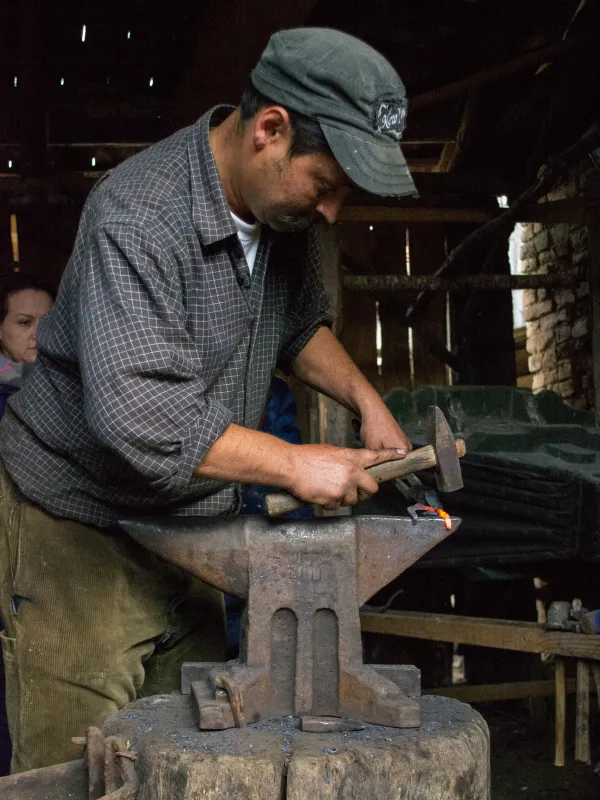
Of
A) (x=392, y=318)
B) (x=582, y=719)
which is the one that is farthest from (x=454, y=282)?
(x=582, y=719)

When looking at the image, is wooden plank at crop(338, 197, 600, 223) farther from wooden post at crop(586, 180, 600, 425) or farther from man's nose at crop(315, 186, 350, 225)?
man's nose at crop(315, 186, 350, 225)

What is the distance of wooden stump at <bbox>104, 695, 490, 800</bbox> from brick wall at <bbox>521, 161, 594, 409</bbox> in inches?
158

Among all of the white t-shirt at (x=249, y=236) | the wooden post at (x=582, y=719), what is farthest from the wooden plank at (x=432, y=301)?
the white t-shirt at (x=249, y=236)

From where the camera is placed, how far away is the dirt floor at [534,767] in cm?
433

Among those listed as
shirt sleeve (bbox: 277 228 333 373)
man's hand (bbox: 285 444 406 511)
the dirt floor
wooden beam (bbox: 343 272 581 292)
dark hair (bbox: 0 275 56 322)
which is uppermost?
wooden beam (bbox: 343 272 581 292)

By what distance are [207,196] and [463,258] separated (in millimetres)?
3950

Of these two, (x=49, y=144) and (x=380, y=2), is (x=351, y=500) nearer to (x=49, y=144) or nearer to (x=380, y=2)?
(x=380, y=2)

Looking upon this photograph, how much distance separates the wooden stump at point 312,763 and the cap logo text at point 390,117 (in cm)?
117

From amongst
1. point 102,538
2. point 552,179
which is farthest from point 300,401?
point 102,538

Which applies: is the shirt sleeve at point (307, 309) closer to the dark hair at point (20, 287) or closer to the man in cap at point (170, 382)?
the man in cap at point (170, 382)

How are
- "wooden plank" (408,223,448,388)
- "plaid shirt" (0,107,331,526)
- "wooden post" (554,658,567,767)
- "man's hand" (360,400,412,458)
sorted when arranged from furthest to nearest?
"wooden plank" (408,223,448,388), "wooden post" (554,658,567,767), "man's hand" (360,400,412,458), "plaid shirt" (0,107,331,526)

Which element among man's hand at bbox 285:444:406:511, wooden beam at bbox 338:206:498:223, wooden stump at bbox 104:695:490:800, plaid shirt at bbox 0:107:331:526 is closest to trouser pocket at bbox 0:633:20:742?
plaid shirt at bbox 0:107:331:526

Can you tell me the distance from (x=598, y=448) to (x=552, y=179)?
5.24 ft

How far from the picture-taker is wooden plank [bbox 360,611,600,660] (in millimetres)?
3520
